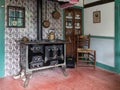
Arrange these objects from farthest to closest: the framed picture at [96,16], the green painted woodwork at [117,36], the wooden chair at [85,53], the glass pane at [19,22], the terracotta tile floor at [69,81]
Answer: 1. the wooden chair at [85,53]
2. the framed picture at [96,16]
3. the green painted woodwork at [117,36]
4. the glass pane at [19,22]
5. the terracotta tile floor at [69,81]

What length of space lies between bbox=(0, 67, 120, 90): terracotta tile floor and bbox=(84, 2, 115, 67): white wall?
476 mm

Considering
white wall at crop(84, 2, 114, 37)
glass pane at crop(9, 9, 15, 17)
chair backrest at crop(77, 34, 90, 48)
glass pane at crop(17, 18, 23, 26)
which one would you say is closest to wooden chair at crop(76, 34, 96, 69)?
chair backrest at crop(77, 34, 90, 48)

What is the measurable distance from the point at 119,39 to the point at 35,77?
236 cm

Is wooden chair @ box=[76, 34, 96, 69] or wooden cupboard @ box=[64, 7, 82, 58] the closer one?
wooden chair @ box=[76, 34, 96, 69]

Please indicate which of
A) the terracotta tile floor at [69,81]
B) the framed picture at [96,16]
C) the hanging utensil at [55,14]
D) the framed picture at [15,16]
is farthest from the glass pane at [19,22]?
the framed picture at [96,16]

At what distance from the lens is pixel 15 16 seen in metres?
3.53

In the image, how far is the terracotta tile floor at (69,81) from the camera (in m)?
2.89

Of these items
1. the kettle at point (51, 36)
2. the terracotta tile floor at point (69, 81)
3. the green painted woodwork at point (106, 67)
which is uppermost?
the kettle at point (51, 36)

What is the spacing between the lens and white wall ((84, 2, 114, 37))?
12.9 feet

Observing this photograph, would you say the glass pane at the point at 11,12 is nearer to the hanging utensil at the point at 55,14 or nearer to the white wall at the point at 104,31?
the hanging utensil at the point at 55,14

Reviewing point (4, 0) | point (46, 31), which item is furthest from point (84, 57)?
point (4, 0)

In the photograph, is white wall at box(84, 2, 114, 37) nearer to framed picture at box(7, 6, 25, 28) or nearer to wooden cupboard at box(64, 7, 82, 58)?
wooden cupboard at box(64, 7, 82, 58)

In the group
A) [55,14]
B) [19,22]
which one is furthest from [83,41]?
[19,22]

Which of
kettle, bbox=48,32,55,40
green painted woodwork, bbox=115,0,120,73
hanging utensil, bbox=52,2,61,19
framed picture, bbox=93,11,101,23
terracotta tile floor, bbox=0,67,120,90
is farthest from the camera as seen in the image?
framed picture, bbox=93,11,101,23
